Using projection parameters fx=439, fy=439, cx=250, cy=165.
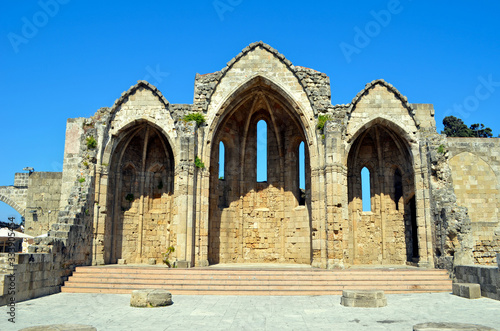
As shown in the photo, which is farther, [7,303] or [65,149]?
[65,149]

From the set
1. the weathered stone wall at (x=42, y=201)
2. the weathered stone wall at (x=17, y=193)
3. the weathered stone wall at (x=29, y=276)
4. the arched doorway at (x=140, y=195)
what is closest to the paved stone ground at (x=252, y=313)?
the weathered stone wall at (x=29, y=276)

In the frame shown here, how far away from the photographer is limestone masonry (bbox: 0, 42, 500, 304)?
19172mm

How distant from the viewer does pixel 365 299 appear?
460 inches

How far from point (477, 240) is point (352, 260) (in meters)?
6.88

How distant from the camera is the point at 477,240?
75.1 feet

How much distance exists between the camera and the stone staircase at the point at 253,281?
594 inches

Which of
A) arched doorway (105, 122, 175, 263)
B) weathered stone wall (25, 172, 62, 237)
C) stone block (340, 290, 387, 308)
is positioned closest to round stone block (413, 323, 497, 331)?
stone block (340, 290, 387, 308)

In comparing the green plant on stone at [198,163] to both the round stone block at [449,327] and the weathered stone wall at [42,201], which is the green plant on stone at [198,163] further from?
the round stone block at [449,327]

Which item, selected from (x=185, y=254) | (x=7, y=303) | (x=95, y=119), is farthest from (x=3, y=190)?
(x=7, y=303)

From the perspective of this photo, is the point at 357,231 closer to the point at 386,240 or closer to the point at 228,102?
the point at 386,240

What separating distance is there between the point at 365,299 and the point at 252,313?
312 centimetres

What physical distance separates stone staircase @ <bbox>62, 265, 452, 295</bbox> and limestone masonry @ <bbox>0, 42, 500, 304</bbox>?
170 centimetres

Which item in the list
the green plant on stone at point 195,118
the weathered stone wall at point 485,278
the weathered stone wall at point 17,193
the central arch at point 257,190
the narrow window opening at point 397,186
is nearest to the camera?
the weathered stone wall at point 485,278

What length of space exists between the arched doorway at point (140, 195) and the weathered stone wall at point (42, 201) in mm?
5996
